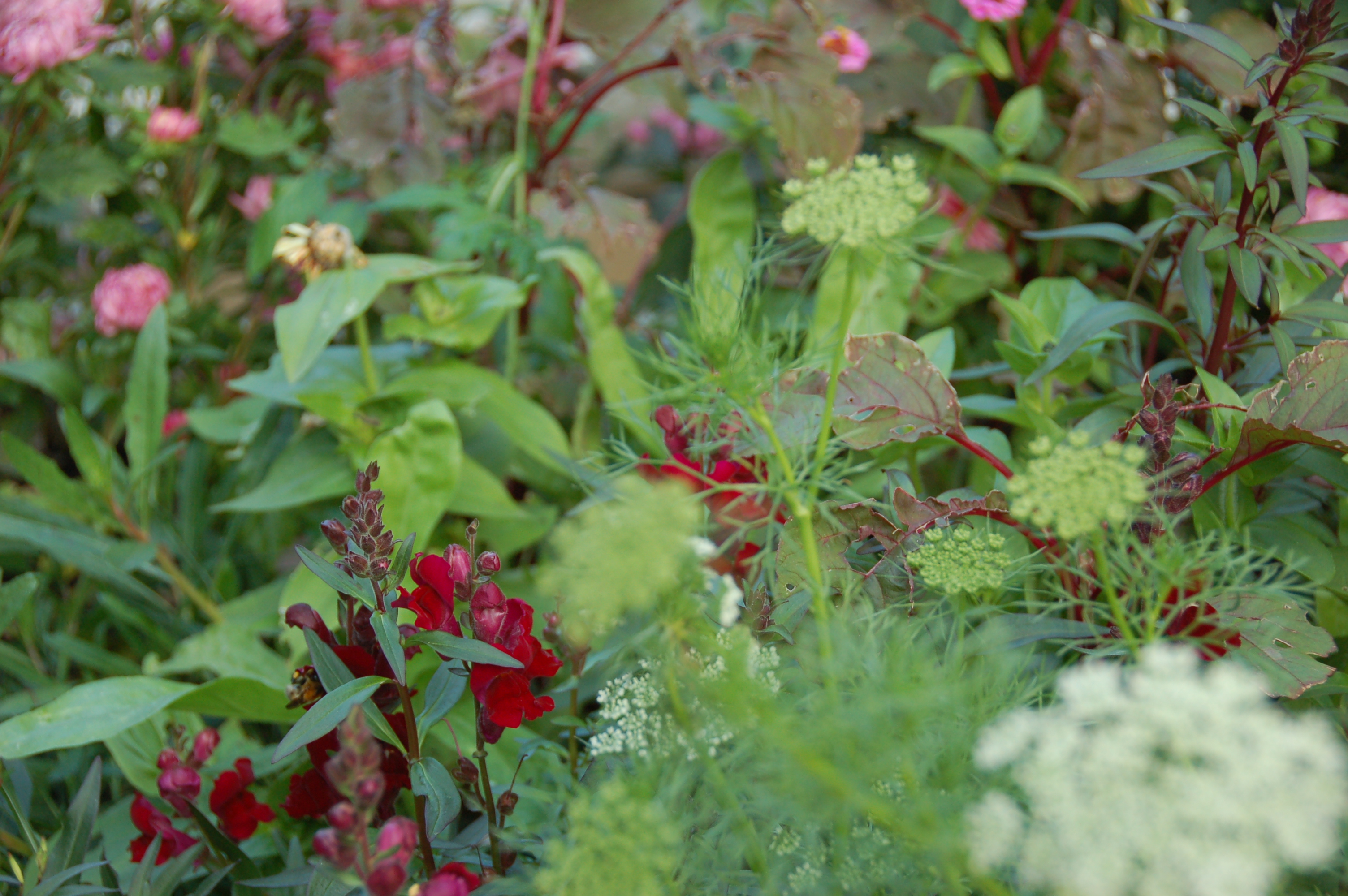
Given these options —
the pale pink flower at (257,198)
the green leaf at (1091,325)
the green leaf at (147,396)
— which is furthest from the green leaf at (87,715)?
the pale pink flower at (257,198)

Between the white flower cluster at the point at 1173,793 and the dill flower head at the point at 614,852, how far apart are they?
0.27 feet

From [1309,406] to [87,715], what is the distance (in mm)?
628

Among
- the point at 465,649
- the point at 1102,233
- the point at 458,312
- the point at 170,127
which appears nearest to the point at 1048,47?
the point at 1102,233

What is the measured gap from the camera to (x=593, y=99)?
0.79 metres

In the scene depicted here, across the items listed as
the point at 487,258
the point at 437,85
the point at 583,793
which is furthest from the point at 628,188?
the point at 583,793

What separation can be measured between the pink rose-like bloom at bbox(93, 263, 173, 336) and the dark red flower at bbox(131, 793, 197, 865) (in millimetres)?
538

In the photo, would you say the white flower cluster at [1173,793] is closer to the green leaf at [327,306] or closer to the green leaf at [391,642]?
the green leaf at [391,642]

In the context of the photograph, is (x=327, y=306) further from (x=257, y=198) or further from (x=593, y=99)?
(x=257, y=198)

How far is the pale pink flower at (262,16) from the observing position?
2.77 feet

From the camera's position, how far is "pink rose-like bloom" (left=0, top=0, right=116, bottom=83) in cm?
74

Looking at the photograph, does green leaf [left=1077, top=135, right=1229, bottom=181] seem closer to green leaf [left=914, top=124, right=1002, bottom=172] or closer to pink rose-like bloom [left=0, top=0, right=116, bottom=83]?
green leaf [left=914, top=124, right=1002, bottom=172]

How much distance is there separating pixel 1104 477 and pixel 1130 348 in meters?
0.36

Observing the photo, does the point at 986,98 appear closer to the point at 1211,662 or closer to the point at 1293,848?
the point at 1211,662

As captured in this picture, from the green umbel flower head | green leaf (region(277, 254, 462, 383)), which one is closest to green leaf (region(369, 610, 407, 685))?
the green umbel flower head
